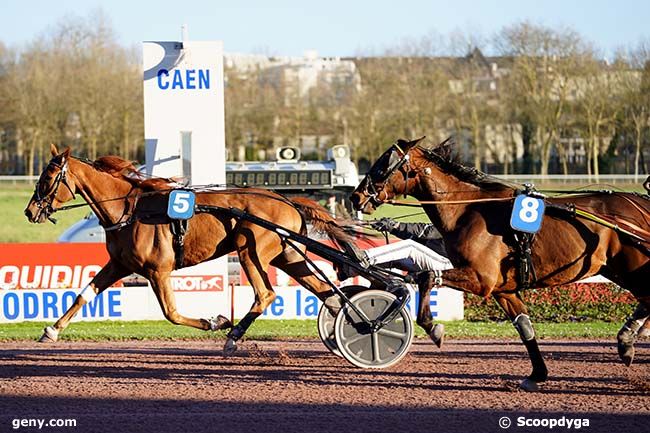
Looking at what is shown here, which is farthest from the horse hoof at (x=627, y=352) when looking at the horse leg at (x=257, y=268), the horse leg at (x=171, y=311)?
the horse leg at (x=171, y=311)

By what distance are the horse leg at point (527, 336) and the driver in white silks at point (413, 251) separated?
1.94 feet

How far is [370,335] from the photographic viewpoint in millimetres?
8148

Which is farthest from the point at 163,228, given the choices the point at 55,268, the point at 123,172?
the point at 55,268

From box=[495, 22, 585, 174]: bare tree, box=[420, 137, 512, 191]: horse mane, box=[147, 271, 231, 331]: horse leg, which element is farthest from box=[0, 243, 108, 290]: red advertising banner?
box=[495, 22, 585, 174]: bare tree

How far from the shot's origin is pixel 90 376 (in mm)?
8406

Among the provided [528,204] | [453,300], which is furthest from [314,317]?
[528,204]

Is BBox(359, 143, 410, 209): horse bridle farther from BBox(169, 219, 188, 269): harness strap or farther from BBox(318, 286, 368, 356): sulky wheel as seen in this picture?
BBox(169, 219, 188, 269): harness strap

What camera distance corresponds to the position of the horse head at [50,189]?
8.98 m

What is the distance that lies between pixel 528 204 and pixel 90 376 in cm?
413

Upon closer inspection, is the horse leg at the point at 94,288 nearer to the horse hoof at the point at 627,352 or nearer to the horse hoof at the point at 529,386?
the horse hoof at the point at 529,386

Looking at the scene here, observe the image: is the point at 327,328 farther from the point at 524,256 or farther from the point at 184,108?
the point at 184,108

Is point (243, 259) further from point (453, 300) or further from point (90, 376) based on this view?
point (453, 300)

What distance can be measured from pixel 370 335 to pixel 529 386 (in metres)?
1.41

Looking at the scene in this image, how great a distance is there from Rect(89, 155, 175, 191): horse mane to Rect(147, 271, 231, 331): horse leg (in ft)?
3.21
